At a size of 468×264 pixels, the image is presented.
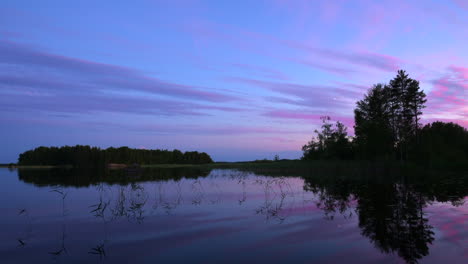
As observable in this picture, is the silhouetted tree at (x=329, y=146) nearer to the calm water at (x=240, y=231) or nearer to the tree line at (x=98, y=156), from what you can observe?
the calm water at (x=240, y=231)

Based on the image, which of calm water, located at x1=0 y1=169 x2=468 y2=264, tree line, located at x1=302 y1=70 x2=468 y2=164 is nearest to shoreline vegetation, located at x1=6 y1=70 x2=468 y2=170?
tree line, located at x1=302 y1=70 x2=468 y2=164

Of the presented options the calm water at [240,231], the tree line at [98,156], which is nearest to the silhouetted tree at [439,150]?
the calm water at [240,231]

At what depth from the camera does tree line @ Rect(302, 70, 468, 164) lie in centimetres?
5275

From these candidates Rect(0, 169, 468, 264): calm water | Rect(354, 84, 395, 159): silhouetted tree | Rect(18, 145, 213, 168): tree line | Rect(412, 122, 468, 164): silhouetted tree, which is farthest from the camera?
Rect(18, 145, 213, 168): tree line

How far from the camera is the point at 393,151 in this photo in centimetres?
6394

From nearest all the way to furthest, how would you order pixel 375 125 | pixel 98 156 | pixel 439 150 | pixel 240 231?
pixel 240 231 → pixel 439 150 → pixel 375 125 → pixel 98 156

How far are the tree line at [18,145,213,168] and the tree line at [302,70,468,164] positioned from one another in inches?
4711

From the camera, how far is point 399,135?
61125 millimetres

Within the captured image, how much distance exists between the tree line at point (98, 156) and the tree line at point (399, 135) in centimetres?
11967

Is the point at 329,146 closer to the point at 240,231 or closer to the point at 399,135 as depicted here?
the point at 399,135

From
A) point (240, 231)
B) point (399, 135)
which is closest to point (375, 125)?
point (399, 135)

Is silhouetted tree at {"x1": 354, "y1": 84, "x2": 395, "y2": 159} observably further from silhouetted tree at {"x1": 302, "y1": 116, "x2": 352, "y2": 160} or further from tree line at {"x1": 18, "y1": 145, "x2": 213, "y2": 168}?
tree line at {"x1": 18, "y1": 145, "x2": 213, "y2": 168}

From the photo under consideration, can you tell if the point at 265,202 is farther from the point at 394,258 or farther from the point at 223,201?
the point at 394,258

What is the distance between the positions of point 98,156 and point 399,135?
13450 centimetres
